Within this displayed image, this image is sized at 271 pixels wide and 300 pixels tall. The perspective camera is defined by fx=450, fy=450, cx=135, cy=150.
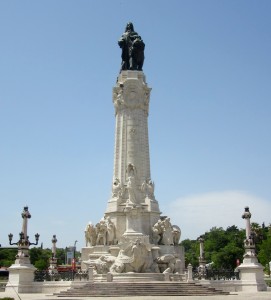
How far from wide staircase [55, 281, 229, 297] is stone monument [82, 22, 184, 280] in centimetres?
386

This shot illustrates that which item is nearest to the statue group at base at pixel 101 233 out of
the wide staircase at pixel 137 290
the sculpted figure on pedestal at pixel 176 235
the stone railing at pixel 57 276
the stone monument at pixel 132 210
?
the stone monument at pixel 132 210

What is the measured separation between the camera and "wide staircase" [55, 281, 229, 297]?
27.4 meters

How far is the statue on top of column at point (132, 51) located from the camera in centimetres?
4378

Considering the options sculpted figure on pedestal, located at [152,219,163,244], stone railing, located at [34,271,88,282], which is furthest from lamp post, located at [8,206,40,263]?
sculpted figure on pedestal, located at [152,219,163,244]

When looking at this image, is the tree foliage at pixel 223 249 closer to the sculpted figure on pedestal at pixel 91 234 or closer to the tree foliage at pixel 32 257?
the tree foliage at pixel 32 257

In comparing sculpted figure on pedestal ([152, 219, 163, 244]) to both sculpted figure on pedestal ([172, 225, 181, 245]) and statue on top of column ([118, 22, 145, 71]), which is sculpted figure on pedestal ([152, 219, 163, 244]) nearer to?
sculpted figure on pedestal ([172, 225, 181, 245])

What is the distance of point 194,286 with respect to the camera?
29.3 m

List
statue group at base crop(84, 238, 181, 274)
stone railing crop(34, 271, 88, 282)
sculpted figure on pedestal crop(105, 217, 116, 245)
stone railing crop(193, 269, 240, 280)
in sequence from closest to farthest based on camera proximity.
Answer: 1. statue group at base crop(84, 238, 181, 274)
2. stone railing crop(34, 271, 88, 282)
3. stone railing crop(193, 269, 240, 280)
4. sculpted figure on pedestal crop(105, 217, 116, 245)

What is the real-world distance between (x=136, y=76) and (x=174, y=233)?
49.8 ft

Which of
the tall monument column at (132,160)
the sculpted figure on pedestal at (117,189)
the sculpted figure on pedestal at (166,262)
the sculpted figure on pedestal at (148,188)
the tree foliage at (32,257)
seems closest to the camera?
the sculpted figure on pedestal at (166,262)

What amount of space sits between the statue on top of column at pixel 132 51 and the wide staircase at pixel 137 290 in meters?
22.2

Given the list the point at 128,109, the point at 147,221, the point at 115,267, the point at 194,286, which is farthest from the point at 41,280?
the point at 128,109

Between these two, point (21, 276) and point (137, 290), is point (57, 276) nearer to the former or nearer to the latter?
point (21, 276)

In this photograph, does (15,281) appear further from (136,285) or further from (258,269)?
(258,269)
